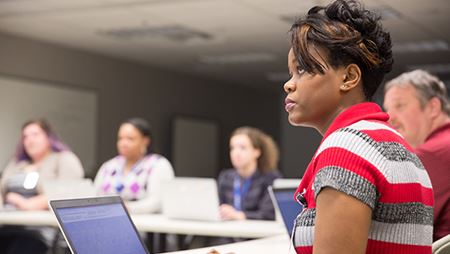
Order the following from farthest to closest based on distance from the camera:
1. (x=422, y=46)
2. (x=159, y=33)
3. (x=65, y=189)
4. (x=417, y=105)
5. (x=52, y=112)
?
(x=422, y=46) → (x=52, y=112) → (x=159, y=33) → (x=65, y=189) → (x=417, y=105)

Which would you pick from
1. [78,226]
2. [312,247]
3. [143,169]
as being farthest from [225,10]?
[312,247]

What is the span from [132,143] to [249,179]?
3.23 ft

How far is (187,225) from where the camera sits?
3953mm

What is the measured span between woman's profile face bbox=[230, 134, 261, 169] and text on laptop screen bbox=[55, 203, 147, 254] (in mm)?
2895

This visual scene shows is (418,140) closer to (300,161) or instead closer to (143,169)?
(143,169)

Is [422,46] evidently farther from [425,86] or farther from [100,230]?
[100,230]

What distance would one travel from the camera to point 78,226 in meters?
1.74

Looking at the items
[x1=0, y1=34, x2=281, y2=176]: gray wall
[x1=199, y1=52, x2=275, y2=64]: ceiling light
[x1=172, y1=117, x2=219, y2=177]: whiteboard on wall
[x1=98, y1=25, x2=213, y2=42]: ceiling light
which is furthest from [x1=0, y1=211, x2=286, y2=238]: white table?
[x1=172, y1=117, x2=219, y2=177]: whiteboard on wall

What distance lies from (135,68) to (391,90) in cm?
726

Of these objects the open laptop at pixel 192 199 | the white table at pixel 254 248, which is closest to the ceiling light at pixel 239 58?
the open laptop at pixel 192 199

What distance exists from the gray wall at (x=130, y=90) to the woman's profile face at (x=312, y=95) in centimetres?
695

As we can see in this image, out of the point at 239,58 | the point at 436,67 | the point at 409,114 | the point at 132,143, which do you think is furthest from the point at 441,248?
the point at 436,67

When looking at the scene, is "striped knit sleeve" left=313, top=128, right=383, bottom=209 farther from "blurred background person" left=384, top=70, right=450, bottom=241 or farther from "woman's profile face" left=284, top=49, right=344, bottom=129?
"blurred background person" left=384, top=70, right=450, bottom=241

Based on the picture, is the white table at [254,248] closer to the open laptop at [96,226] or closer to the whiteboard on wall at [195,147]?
the open laptop at [96,226]
